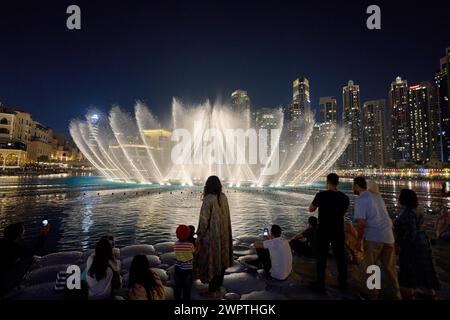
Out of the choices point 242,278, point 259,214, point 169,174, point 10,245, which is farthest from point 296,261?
point 169,174

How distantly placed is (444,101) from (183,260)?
206698 mm

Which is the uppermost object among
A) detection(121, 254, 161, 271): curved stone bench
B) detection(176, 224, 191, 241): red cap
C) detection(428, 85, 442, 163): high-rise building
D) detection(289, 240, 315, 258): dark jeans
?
detection(428, 85, 442, 163): high-rise building

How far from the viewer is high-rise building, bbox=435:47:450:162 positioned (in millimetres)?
147000

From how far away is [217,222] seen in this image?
452 cm

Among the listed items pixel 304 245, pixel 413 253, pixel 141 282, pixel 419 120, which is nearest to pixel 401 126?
pixel 419 120

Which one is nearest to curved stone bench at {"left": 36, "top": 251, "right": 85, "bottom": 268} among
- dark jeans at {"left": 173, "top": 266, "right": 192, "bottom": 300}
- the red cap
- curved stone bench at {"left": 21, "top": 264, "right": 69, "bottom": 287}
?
curved stone bench at {"left": 21, "top": 264, "right": 69, "bottom": 287}

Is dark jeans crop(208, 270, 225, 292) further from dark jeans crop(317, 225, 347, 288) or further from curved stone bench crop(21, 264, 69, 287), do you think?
curved stone bench crop(21, 264, 69, 287)

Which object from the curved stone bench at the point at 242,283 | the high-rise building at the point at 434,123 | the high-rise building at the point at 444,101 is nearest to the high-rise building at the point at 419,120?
the high-rise building at the point at 434,123

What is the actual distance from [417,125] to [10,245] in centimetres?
23431

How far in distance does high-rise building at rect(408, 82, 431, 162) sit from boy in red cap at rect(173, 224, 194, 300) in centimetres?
22260

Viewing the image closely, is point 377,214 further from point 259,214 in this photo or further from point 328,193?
point 259,214

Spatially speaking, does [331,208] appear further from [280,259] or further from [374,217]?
[280,259]

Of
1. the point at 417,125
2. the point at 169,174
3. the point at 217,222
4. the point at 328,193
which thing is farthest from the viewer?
the point at 417,125

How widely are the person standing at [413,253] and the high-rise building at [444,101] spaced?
189 metres
